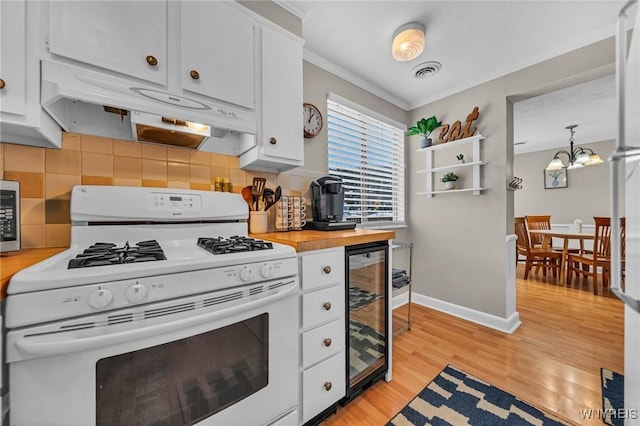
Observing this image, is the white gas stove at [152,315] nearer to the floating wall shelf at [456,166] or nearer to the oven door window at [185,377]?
the oven door window at [185,377]

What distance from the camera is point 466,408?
4.56ft

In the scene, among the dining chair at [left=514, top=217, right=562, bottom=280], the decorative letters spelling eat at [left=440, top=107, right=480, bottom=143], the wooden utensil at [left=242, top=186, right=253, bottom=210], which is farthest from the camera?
the dining chair at [left=514, top=217, right=562, bottom=280]

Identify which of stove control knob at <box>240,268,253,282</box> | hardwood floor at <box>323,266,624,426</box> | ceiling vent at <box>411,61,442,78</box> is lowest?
hardwood floor at <box>323,266,624,426</box>

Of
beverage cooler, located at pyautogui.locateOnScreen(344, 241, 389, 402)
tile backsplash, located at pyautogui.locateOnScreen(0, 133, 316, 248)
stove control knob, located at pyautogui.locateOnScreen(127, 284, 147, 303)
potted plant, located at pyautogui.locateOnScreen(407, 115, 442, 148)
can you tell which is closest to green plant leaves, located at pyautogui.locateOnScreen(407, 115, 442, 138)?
potted plant, located at pyautogui.locateOnScreen(407, 115, 442, 148)

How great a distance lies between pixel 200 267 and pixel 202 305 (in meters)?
0.13

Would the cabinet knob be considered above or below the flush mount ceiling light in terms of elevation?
below

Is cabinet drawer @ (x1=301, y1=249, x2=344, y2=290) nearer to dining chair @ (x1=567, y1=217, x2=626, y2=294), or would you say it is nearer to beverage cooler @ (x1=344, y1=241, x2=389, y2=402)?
beverage cooler @ (x1=344, y1=241, x2=389, y2=402)

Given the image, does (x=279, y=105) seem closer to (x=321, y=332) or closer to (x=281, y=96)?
(x=281, y=96)

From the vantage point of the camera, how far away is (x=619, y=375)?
63.9 inches

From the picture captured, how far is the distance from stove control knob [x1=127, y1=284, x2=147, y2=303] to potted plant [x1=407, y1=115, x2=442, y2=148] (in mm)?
2829

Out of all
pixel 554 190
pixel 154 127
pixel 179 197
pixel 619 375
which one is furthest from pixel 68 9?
pixel 554 190

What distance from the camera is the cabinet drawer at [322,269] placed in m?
1.19

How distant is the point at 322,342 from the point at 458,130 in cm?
249

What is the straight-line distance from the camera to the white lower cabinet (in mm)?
1191
